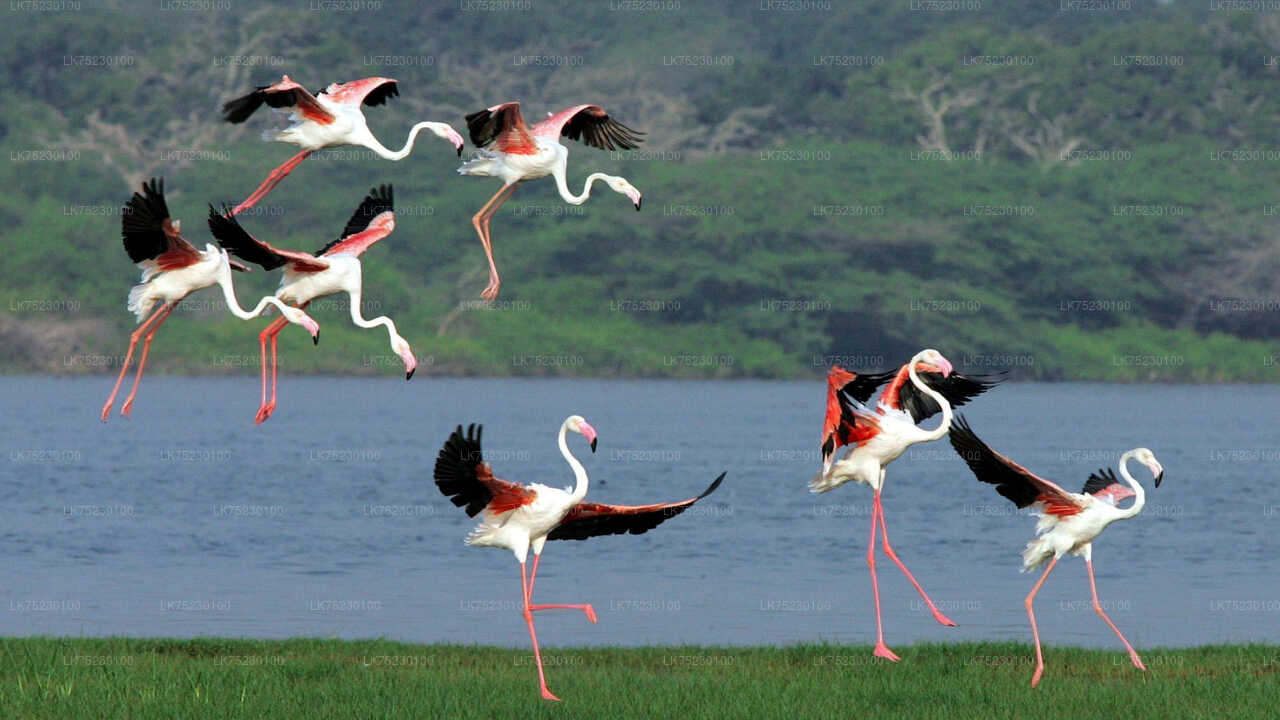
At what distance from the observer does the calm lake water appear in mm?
20766

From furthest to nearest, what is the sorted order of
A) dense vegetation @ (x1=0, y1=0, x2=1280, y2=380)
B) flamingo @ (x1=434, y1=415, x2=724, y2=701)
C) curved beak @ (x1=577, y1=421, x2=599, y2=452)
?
dense vegetation @ (x1=0, y1=0, x2=1280, y2=380) → flamingo @ (x1=434, y1=415, x2=724, y2=701) → curved beak @ (x1=577, y1=421, x2=599, y2=452)

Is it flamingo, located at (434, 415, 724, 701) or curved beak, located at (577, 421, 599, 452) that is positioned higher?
curved beak, located at (577, 421, 599, 452)

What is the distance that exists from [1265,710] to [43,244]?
6456 cm

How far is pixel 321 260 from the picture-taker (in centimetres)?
1227

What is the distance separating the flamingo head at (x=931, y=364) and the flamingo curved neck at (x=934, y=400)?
0.04 m

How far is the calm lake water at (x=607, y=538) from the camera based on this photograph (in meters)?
20.8

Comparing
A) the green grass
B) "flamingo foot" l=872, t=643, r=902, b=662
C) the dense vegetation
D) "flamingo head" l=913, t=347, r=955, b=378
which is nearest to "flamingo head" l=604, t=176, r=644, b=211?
"flamingo head" l=913, t=347, r=955, b=378

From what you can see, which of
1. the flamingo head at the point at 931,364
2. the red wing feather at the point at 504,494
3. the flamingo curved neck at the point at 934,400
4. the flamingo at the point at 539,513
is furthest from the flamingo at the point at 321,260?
the flamingo head at the point at 931,364

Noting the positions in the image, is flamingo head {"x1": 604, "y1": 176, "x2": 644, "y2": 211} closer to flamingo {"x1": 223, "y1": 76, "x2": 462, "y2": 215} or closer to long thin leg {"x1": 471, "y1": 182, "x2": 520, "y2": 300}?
long thin leg {"x1": 471, "y1": 182, "x2": 520, "y2": 300}

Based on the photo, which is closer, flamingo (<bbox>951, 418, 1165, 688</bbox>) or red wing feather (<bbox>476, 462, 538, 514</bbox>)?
red wing feather (<bbox>476, 462, 538, 514</bbox>)

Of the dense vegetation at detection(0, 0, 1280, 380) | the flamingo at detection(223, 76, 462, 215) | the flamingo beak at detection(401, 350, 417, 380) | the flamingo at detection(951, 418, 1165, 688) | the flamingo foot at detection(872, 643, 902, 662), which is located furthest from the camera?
the dense vegetation at detection(0, 0, 1280, 380)

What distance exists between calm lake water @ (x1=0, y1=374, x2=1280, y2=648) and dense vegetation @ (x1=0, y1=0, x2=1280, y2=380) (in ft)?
33.3

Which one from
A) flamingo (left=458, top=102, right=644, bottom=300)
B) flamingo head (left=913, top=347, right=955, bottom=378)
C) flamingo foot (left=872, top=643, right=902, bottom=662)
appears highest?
flamingo (left=458, top=102, right=644, bottom=300)

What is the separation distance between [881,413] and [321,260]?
493 cm
